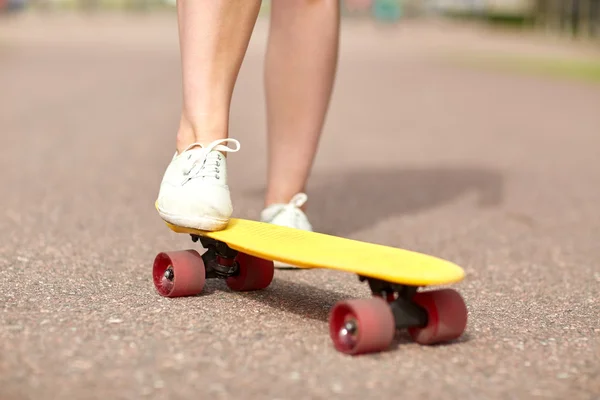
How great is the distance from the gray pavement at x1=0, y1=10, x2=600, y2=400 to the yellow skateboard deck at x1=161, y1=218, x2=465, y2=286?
6.3 inches

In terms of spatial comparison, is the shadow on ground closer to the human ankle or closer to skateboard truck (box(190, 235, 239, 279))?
skateboard truck (box(190, 235, 239, 279))

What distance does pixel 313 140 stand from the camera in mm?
2828

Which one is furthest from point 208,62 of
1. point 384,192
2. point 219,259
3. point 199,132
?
point 384,192

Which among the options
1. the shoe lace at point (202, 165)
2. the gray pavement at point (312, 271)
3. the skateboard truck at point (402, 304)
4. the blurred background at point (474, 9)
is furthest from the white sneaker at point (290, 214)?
the blurred background at point (474, 9)

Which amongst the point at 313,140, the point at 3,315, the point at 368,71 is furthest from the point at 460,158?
the point at 368,71

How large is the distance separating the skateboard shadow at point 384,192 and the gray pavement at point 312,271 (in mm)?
15

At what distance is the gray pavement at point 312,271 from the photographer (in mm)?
1740

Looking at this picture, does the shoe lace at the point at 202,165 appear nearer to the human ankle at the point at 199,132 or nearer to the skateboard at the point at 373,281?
the human ankle at the point at 199,132

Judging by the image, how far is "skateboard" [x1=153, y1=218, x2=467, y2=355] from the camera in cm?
180

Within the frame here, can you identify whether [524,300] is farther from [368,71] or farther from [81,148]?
[368,71]

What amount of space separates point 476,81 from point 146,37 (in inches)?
454

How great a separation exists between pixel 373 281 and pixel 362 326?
0.14m

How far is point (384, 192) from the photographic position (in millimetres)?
4348

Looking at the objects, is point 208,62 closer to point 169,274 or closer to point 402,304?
point 169,274
